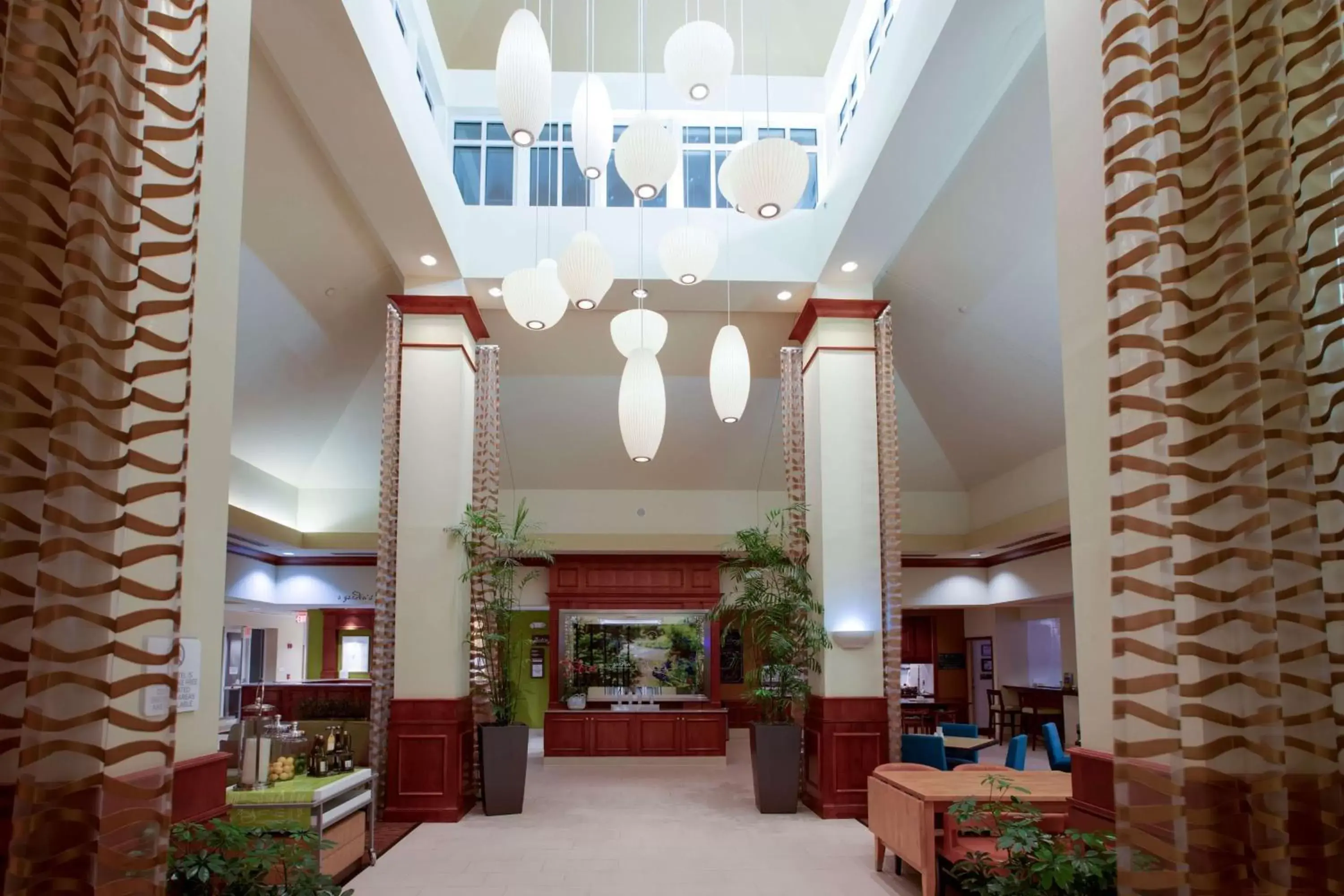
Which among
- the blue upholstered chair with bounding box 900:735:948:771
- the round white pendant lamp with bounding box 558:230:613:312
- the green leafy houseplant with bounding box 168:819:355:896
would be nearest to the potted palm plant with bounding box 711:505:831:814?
the blue upholstered chair with bounding box 900:735:948:771

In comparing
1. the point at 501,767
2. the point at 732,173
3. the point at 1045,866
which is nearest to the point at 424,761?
the point at 501,767

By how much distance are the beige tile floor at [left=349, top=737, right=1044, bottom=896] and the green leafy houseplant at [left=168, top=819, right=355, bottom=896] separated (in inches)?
134

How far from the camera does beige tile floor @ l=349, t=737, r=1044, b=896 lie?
609 cm

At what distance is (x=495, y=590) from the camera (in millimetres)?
8977

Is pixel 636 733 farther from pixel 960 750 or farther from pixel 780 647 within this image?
pixel 780 647

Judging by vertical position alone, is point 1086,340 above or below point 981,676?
above

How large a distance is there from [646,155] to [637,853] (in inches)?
188

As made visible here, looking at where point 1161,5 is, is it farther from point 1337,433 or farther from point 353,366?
point 353,366

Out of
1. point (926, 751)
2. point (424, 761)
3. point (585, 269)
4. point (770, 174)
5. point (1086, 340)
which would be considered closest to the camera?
point (1086, 340)

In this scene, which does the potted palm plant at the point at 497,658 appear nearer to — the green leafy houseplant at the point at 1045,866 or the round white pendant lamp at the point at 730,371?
the round white pendant lamp at the point at 730,371

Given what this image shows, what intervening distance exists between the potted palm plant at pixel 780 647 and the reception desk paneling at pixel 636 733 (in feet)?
12.9

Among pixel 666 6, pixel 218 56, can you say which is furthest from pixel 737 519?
pixel 218 56

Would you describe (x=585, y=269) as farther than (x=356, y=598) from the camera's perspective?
No

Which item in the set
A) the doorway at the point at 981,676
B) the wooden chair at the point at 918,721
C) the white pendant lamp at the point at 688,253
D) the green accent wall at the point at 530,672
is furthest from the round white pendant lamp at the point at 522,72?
the doorway at the point at 981,676
